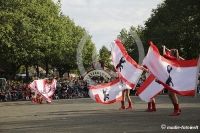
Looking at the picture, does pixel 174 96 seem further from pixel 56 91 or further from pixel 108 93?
pixel 56 91

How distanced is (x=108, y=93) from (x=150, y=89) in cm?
221

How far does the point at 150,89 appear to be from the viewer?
539 inches

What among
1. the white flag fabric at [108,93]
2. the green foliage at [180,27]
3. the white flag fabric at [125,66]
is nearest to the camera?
the white flag fabric at [125,66]

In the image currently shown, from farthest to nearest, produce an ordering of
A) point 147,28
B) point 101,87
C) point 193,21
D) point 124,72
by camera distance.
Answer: point 147,28
point 193,21
point 101,87
point 124,72

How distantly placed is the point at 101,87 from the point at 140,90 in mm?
2074

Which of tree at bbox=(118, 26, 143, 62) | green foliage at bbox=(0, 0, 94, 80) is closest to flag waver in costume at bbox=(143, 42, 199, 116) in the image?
green foliage at bbox=(0, 0, 94, 80)

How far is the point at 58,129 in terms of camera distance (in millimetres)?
9148

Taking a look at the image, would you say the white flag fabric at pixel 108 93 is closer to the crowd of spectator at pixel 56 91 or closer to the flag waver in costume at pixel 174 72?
the flag waver in costume at pixel 174 72

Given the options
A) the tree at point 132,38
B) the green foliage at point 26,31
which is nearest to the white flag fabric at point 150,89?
the green foliage at point 26,31

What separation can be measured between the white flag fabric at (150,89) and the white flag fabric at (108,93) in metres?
1.24

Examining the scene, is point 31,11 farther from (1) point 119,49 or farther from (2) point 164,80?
(2) point 164,80

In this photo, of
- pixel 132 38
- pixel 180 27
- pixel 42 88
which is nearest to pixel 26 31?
pixel 42 88

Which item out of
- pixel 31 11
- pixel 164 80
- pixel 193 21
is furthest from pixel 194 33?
pixel 164 80

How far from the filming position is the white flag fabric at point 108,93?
1500cm
